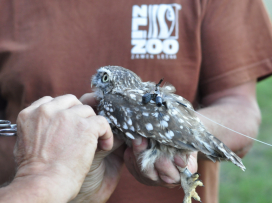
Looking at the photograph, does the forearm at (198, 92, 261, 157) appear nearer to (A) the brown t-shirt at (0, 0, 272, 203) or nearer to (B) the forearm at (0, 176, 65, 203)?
(A) the brown t-shirt at (0, 0, 272, 203)

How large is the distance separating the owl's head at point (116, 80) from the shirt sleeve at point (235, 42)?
3.55 ft

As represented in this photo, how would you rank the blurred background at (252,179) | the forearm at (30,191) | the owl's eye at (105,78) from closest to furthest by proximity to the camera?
the forearm at (30,191), the owl's eye at (105,78), the blurred background at (252,179)

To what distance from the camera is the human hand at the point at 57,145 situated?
163cm

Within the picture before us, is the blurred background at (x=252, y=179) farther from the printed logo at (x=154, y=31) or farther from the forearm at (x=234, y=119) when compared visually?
the printed logo at (x=154, y=31)

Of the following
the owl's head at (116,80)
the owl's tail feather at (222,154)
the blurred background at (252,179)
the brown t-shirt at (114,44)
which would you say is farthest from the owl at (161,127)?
the blurred background at (252,179)

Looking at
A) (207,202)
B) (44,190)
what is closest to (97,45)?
(44,190)

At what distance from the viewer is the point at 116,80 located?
2.52 m

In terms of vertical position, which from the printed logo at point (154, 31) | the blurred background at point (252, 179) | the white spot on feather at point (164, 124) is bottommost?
the blurred background at point (252, 179)

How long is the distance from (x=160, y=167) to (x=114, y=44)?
1.48 m

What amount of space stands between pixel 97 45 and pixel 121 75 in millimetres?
624

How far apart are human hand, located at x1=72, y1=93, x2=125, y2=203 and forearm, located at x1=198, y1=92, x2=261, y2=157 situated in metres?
1.01

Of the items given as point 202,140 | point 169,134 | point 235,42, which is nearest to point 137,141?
point 169,134

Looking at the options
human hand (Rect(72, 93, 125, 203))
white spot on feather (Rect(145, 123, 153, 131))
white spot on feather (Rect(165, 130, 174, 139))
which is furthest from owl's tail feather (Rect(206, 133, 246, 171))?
human hand (Rect(72, 93, 125, 203))

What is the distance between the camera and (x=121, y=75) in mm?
2512
